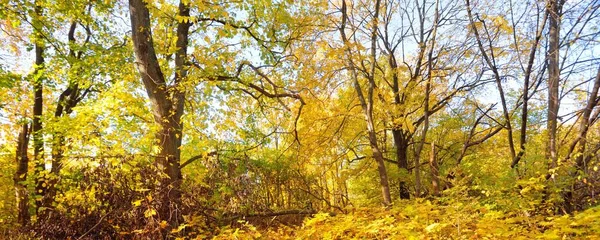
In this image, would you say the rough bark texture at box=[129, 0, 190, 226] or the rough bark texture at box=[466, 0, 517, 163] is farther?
the rough bark texture at box=[466, 0, 517, 163]

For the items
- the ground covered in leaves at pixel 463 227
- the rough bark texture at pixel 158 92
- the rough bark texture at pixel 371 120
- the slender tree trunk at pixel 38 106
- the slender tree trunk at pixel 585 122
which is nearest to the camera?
the ground covered in leaves at pixel 463 227

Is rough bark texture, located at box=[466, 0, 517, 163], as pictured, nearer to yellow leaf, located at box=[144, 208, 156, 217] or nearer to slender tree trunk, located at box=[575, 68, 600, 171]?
slender tree trunk, located at box=[575, 68, 600, 171]

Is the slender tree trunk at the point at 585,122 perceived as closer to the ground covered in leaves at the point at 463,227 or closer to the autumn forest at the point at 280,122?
the autumn forest at the point at 280,122

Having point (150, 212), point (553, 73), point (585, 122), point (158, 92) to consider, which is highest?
point (158, 92)

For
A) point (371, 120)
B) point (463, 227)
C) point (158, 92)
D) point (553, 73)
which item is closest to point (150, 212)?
point (158, 92)

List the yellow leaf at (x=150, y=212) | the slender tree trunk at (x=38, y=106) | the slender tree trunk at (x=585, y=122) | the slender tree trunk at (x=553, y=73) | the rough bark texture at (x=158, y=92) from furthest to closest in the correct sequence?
the slender tree trunk at (x=38, y=106) → the slender tree trunk at (x=553, y=73) → the slender tree trunk at (x=585, y=122) → the rough bark texture at (x=158, y=92) → the yellow leaf at (x=150, y=212)


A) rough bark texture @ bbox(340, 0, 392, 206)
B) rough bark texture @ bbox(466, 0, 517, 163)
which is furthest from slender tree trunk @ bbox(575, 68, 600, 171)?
rough bark texture @ bbox(340, 0, 392, 206)

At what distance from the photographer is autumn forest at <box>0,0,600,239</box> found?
4.14 meters

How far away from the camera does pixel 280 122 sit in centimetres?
724

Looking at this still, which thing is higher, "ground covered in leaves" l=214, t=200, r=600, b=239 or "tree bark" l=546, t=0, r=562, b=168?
"tree bark" l=546, t=0, r=562, b=168

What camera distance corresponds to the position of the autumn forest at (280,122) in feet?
13.6

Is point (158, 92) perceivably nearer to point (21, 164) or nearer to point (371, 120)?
point (371, 120)

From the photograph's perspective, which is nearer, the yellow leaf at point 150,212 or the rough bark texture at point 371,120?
the yellow leaf at point 150,212

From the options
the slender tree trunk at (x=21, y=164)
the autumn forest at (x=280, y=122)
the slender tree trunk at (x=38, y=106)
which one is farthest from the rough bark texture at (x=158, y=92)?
the slender tree trunk at (x=21, y=164)
